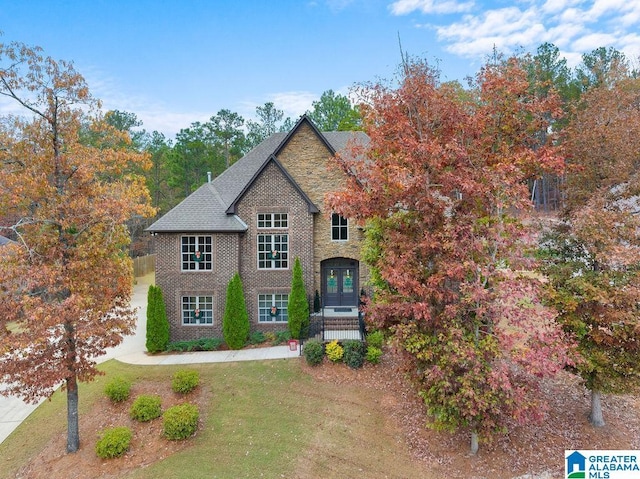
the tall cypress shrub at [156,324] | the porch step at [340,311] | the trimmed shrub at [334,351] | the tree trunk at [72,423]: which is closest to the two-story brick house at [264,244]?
the porch step at [340,311]

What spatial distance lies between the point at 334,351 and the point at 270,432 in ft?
12.9

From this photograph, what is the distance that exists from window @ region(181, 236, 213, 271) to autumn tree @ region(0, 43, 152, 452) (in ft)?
22.5

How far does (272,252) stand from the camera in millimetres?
15773

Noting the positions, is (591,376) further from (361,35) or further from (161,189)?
(161,189)

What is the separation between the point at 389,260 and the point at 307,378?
661 centimetres

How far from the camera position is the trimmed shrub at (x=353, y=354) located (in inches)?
467

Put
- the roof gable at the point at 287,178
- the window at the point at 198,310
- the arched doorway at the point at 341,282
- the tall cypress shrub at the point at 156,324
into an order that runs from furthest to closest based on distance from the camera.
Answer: the arched doorway at the point at 341,282, the roof gable at the point at 287,178, the window at the point at 198,310, the tall cypress shrub at the point at 156,324

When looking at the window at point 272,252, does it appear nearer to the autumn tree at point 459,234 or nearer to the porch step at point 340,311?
the porch step at point 340,311

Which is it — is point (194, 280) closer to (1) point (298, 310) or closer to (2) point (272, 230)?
(2) point (272, 230)

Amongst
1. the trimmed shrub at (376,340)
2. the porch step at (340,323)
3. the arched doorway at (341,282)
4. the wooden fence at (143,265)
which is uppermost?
the wooden fence at (143,265)

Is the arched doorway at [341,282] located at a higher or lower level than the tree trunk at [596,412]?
higher

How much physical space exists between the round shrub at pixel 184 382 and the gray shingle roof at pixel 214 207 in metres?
6.54

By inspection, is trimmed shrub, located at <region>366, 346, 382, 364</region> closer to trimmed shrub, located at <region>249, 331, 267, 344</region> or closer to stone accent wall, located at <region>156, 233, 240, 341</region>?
trimmed shrub, located at <region>249, 331, 267, 344</region>

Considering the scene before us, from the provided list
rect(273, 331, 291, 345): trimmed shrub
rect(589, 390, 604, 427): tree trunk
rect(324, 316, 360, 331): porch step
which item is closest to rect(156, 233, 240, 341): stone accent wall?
rect(273, 331, 291, 345): trimmed shrub
